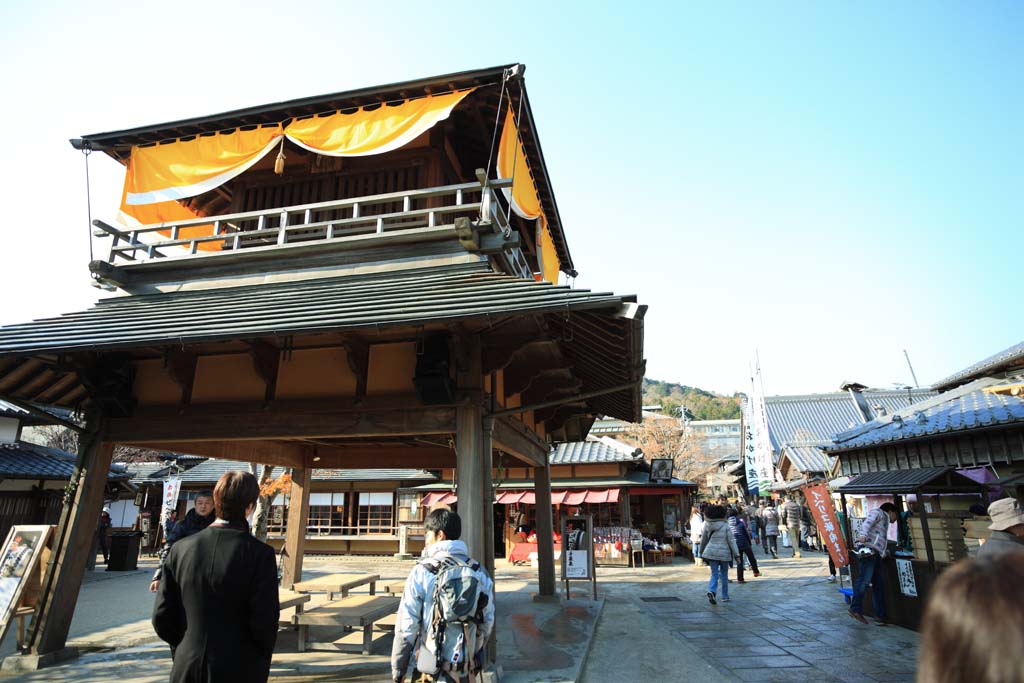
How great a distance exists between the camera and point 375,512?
71.8 feet

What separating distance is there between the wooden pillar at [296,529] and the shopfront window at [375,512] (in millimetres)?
10595

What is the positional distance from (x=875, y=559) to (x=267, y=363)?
902 cm

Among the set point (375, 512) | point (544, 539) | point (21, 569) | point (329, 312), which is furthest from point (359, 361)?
point (375, 512)

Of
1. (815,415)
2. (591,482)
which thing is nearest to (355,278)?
(591,482)

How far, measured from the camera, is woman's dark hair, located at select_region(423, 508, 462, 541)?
3426 millimetres

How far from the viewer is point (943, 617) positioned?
108 centimetres

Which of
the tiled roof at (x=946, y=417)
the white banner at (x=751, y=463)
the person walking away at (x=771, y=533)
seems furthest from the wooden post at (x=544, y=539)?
the white banner at (x=751, y=463)

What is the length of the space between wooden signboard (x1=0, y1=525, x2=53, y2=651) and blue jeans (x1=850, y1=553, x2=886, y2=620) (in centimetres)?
1108

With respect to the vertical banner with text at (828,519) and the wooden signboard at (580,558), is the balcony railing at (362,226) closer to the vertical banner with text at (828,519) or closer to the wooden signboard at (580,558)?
the wooden signboard at (580,558)

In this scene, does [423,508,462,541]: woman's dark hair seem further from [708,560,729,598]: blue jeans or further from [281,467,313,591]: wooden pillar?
[281,467,313,591]: wooden pillar

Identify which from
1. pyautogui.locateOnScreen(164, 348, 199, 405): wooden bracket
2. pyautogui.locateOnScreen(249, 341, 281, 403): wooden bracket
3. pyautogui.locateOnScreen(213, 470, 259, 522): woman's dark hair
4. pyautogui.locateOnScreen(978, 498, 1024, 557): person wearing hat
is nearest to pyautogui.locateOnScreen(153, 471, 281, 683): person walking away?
pyautogui.locateOnScreen(213, 470, 259, 522): woman's dark hair

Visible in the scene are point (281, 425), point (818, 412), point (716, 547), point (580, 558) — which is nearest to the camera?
point (281, 425)

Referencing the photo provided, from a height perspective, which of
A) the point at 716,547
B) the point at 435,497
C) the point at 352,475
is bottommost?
the point at 716,547

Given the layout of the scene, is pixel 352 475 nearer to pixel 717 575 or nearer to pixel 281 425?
pixel 717 575
